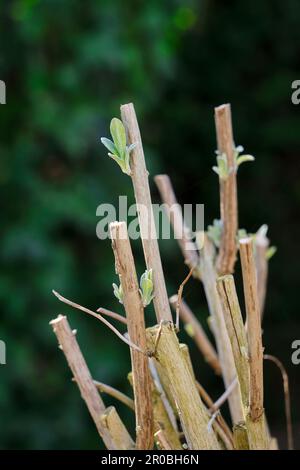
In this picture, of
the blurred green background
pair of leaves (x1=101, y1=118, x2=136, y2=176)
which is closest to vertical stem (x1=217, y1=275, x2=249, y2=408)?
pair of leaves (x1=101, y1=118, x2=136, y2=176)

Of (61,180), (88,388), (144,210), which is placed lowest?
(88,388)

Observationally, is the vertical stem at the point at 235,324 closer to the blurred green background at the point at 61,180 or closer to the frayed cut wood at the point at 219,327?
the frayed cut wood at the point at 219,327

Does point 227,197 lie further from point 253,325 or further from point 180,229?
point 253,325

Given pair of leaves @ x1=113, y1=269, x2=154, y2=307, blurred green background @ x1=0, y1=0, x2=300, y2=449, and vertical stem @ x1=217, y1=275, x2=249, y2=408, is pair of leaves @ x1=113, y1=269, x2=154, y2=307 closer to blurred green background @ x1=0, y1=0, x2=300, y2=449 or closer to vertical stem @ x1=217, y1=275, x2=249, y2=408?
vertical stem @ x1=217, y1=275, x2=249, y2=408

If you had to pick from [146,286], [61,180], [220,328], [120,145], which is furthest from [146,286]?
[61,180]

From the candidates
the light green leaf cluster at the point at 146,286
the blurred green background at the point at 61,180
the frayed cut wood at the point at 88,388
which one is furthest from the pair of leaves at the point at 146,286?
the blurred green background at the point at 61,180
